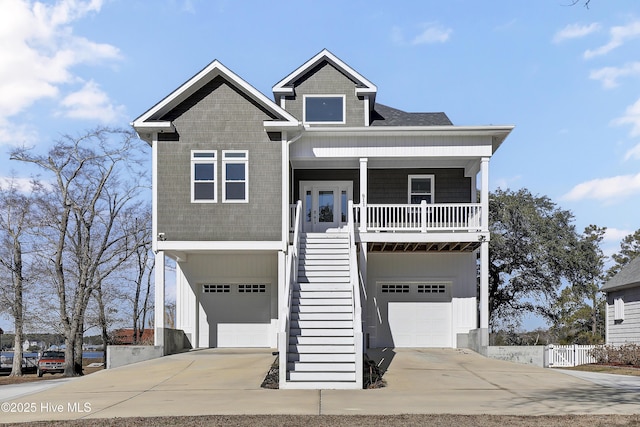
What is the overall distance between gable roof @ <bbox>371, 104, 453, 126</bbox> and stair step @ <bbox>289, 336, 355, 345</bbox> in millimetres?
11048

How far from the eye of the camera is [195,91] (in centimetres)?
2308

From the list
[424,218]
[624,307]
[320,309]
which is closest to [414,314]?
[424,218]

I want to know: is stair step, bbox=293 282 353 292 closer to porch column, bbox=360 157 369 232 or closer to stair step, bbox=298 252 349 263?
stair step, bbox=298 252 349 263

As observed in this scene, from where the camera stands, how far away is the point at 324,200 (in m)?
26.1

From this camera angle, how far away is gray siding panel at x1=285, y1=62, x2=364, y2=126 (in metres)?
26.1

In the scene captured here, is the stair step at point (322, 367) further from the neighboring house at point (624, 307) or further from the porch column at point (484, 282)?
the neighboring house at point (624, 307)

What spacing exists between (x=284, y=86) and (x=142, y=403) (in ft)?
47.7

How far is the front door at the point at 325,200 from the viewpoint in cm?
2595

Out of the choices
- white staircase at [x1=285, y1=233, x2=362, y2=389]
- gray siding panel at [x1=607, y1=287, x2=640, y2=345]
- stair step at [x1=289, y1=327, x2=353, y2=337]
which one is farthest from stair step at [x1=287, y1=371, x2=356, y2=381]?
gray siding panel at [x1=607, y1=287, x2=640, y2=345]

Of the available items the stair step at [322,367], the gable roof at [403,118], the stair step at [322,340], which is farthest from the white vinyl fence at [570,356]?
the stair step at [322,367]

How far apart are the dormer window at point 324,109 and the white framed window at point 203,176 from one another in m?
4.56

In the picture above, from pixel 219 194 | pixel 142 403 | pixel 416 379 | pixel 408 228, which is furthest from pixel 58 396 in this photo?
pixel 408 228

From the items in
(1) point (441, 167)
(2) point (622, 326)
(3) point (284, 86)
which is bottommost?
(2) point (622, 326)

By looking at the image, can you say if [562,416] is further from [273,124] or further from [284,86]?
[284,86]
